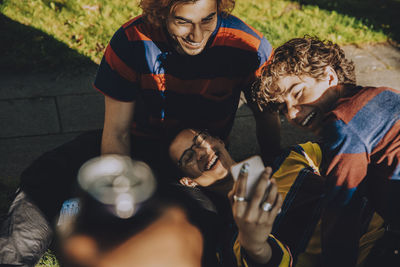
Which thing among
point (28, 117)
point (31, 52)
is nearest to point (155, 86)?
point (28, 117)

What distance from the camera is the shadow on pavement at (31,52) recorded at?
3998mm

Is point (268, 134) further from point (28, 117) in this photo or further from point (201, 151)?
point (28, 117)

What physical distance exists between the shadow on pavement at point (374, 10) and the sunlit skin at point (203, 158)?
3.70m

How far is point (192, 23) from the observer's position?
2.06 meters

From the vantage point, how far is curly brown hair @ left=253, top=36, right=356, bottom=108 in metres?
2.14

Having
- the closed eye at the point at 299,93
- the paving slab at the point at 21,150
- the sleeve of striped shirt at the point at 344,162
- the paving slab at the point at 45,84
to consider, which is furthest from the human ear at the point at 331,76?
the paving slab at the point at 45,84

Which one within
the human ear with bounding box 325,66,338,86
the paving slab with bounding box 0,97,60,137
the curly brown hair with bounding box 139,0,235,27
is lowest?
the paving slab with bounding box 0,97,60,137

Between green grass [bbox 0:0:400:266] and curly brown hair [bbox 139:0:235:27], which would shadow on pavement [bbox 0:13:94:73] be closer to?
green grass [bbox 0:0:400:266]

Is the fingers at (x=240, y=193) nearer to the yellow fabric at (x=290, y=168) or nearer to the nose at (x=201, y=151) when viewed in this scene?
the yellow fabric at (x=290, y=168)

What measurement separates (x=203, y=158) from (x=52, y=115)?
184 centimetres

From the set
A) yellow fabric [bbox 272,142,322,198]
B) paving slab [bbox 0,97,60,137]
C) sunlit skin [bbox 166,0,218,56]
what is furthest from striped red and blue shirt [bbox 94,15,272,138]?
paving slab [bbox 0,97,60,137]

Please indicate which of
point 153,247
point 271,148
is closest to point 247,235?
point 153,247

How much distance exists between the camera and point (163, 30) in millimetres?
2330

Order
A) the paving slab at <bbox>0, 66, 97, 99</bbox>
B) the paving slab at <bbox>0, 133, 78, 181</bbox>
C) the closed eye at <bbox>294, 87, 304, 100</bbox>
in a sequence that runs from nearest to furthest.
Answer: the closed eye at <bbox>294, 87, 304, 100</bbox>, the paving slab at <bbox>0, 133, 78, 181</bbox>, the paving slab at <bbox>0, 66, 97, 99</bbox>
